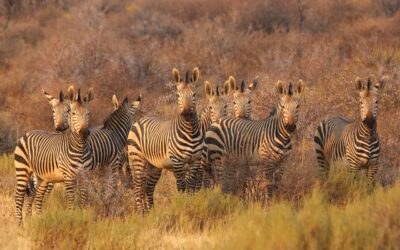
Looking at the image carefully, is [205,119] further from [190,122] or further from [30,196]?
[30,196]

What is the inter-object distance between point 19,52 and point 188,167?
20.4m

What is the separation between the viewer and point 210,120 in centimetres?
1464

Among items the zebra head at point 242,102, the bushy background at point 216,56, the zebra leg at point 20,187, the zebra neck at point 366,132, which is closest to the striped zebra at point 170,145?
the bushy background at point 216,56

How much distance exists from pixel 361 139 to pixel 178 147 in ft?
8.75

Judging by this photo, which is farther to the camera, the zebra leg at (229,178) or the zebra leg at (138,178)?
the zebra leg at (138,178)

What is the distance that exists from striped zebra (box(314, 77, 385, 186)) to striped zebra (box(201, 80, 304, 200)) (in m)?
0.75

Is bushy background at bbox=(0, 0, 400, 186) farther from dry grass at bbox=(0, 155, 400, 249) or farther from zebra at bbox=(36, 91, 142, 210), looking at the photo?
zebra at bbox=(36, 91, 142, 210)

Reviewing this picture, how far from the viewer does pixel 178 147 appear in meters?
11.6

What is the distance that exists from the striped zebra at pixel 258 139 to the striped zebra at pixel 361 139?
75 cm

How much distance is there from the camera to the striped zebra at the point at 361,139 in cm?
1170

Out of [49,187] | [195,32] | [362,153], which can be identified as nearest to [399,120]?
[362,153]

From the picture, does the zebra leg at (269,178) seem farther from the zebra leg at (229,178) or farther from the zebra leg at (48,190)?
the zebra leg at (48,190)

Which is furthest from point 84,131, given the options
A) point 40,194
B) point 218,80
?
point 218,80

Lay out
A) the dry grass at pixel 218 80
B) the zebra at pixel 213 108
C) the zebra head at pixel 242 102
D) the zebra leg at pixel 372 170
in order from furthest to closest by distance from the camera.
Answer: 1. the zebra head at pixel 242 102
2. the zebra at pixel 213 108
3. the zebra leg at pixel 372 170
4. the dry grass at pixel 218 80
